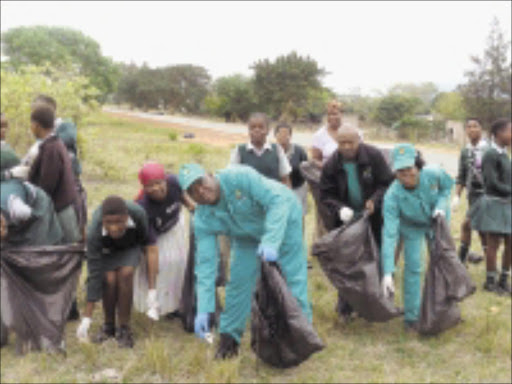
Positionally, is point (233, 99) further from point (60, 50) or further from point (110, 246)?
point (110, 246)

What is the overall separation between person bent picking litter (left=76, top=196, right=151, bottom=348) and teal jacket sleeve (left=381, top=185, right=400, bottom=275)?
1.64m

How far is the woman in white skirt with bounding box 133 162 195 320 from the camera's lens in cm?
394

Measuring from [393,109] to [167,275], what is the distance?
29.9 m

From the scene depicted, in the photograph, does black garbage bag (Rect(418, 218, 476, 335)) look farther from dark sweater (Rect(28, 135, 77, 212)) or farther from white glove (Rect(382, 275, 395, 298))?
dark sweater (Rect(28, 135, 77, 212))

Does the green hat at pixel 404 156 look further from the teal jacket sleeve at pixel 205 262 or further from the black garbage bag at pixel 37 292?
the black garbage bag at pixel 37 292

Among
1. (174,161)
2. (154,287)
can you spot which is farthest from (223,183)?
(174,161)

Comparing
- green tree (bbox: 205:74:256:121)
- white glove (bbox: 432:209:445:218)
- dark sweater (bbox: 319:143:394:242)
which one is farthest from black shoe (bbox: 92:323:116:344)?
green tree (bbox: 205:74:256:121)

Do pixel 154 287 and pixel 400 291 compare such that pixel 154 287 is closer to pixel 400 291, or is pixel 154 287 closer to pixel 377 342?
pixel 377 342

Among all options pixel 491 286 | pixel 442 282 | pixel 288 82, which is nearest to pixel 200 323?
pixel 442 282

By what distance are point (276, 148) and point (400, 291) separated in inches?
68.1

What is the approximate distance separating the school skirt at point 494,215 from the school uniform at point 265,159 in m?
1.80

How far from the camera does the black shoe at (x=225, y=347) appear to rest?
362cm

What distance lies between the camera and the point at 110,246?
3729 mm

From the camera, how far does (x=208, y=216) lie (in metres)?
3.19
